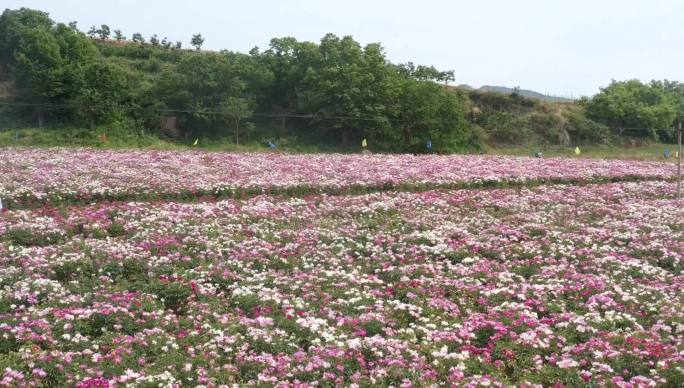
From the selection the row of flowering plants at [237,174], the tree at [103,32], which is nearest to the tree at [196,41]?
the tree at [103,32]

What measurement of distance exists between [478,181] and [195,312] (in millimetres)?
17685

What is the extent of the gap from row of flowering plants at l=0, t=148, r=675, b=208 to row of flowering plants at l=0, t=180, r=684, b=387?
2.54 metres

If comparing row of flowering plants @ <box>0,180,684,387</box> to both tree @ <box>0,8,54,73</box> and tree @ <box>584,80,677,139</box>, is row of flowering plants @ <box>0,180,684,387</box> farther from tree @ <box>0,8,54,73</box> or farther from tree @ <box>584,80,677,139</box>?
tree @ <box>584,80,677,139</box>

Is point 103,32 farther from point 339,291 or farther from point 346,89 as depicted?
point 339,291

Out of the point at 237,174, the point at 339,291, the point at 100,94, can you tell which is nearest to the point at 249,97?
the point at 100,94

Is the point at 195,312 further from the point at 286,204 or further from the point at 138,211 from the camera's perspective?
the point at 286,204

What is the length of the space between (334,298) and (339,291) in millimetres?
286

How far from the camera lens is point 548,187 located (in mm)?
24984

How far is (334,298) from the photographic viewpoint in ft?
35.7

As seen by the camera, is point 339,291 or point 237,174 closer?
point 339,291

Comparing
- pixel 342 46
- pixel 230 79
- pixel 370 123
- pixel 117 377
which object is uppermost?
pixel 342 46

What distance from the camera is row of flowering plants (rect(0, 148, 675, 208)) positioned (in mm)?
20578

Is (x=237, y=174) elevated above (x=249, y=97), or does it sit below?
below

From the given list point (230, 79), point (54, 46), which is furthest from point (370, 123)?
point (54, 46)
